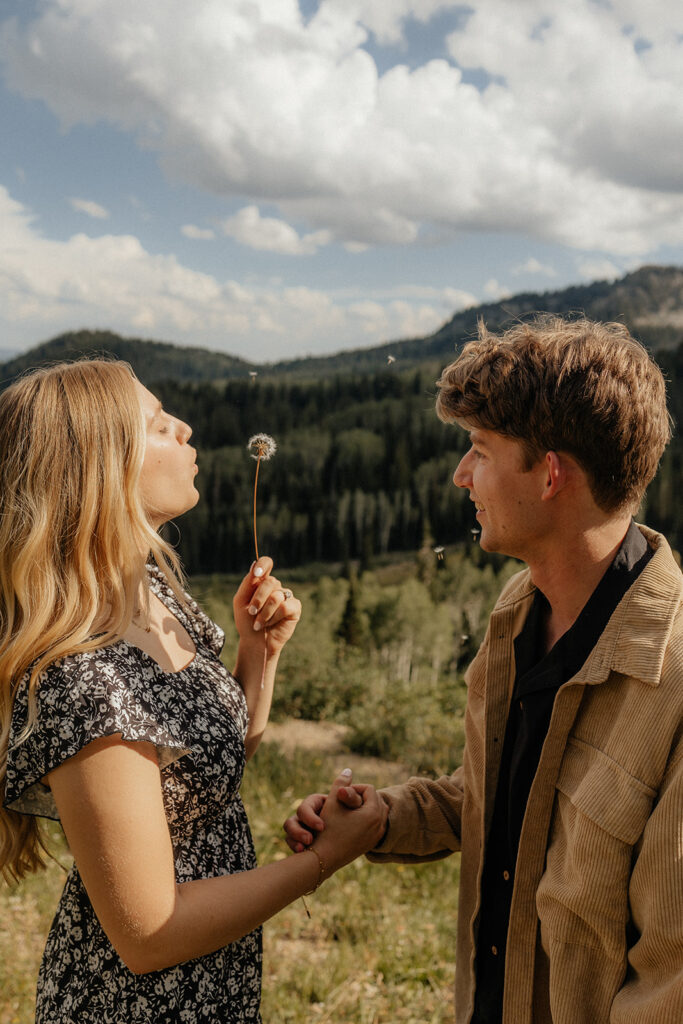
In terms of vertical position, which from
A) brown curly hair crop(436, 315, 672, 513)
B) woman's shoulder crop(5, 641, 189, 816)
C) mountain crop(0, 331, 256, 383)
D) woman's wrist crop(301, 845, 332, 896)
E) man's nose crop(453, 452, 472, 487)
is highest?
mountain crop(0, 331, 256, 383)

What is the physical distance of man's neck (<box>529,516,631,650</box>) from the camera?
7.22ft

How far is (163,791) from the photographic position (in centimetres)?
206

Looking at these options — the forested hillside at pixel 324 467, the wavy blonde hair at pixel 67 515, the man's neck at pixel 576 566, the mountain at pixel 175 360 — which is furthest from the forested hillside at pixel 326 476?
the wavy blonde hair at pixel 67 515

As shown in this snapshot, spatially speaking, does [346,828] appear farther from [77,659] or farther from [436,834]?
[77,659]

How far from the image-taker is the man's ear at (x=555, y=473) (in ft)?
7.11

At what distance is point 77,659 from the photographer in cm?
199

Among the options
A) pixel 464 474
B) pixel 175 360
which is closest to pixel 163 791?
pixel 464 474

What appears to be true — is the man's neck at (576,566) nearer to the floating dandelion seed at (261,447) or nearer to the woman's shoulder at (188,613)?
the woman's shoulder at (188,613)

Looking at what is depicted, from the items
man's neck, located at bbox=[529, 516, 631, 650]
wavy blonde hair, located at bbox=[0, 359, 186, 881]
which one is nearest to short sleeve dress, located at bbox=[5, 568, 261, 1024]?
wavy blonde hair, located at bbox=[0, 359, 186, 881]

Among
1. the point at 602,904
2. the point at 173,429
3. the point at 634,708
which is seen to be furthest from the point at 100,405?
the point at 602,904

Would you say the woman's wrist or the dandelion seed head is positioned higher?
the dandelion seed head

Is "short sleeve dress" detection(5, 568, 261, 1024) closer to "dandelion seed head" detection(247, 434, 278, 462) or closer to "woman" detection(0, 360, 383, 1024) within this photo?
"woman" detection(0, 360, 383, 1024)

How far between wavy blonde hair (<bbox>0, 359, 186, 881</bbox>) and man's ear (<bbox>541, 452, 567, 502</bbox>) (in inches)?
47.3

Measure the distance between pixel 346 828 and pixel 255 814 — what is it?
197 inches
